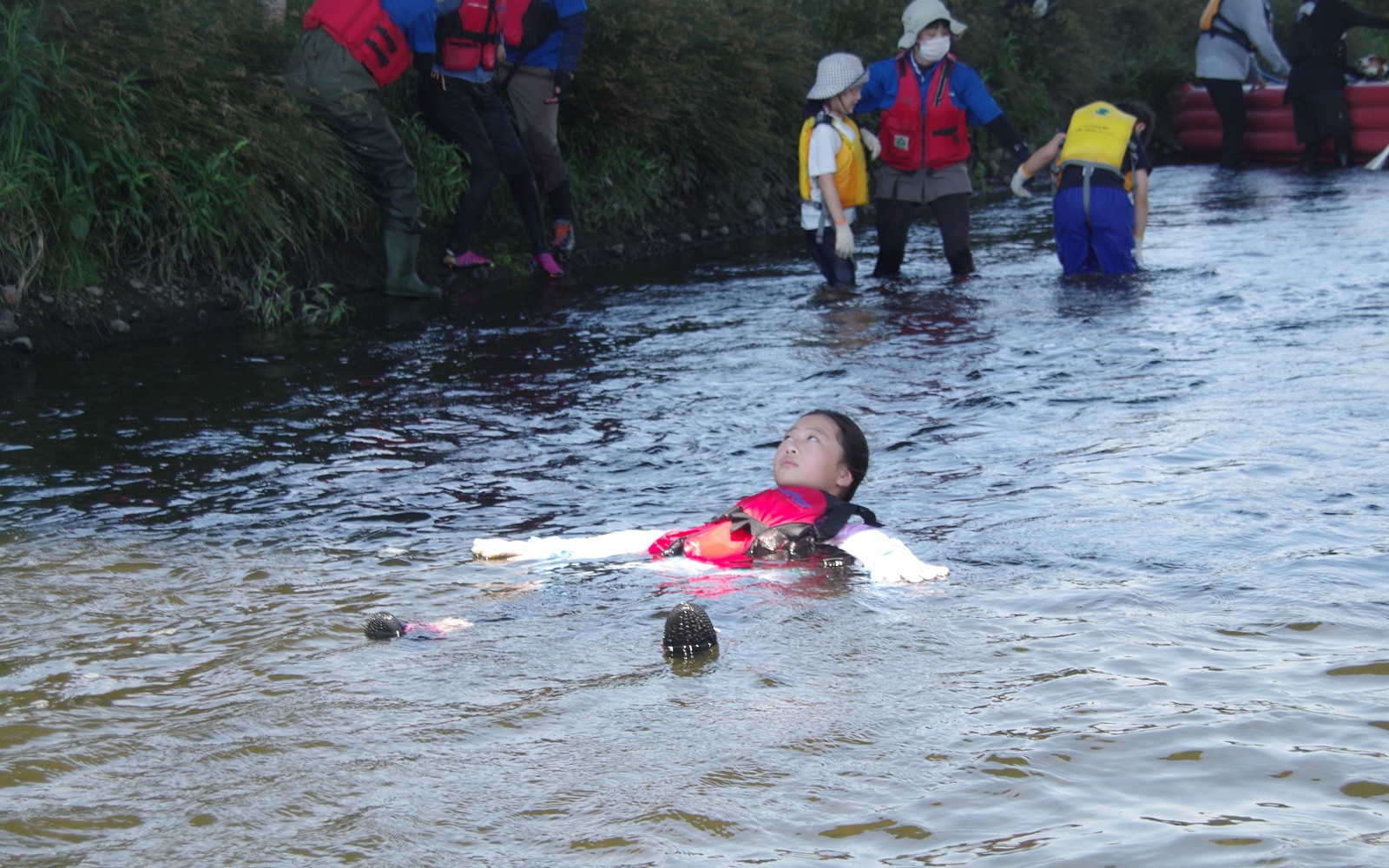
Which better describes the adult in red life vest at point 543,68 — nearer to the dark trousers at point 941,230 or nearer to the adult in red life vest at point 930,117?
the adult in red life vest at point 930,117

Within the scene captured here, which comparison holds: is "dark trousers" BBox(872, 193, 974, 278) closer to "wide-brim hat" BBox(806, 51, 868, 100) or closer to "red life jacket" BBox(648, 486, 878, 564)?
"wide-brim hat" BBox(806, 51, 868, 100)

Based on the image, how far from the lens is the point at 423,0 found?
31.1ft

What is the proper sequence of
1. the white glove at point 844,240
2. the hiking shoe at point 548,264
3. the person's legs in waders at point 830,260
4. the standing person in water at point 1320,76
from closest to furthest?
the white glove at point 844,240, the person's legs in waders at point 830,260, the hiking shoe at point 548,264, the standing person in water at point 1320,76

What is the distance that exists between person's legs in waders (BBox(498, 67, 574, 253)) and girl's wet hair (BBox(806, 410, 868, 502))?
22.2 ft

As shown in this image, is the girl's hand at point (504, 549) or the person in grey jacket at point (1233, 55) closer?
the girl's hand at point (504, 549)

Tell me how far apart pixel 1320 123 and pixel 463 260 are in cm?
1354

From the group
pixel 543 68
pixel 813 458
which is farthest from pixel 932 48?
pixel 813 458

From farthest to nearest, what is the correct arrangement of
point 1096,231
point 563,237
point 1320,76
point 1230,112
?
point 1230,112 < point 1320,76 < point 563,237 < point 1096,231

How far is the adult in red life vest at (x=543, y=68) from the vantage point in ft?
35.0

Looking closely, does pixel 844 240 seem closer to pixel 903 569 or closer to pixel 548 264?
pixel 548 264

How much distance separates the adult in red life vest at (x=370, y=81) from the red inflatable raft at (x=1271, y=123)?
563 inches

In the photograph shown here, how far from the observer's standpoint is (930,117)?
9.94 m

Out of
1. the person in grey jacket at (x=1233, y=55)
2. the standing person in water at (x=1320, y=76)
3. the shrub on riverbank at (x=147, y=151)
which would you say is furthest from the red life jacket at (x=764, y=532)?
the person in grey jacket at (x=1233, y=55)

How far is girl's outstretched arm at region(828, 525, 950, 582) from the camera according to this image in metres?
4.18
